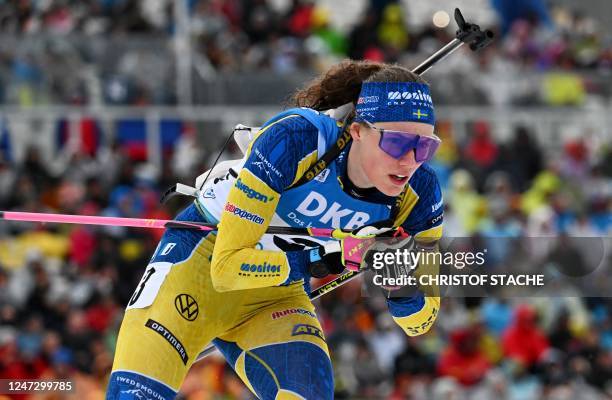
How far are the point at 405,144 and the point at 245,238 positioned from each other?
29.7 inches

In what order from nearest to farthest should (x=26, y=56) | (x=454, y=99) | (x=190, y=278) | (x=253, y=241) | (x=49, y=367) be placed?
1. (x=253, y=241)
2. (x=190, y=278)
3. (x=49, y=367)
4. (x=26, y=56)
5. (x=454, y=99)

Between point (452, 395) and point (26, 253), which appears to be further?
point (26, 253)

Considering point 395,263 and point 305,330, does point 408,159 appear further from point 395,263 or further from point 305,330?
point 305,330

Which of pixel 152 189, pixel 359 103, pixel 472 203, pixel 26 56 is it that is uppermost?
pixel 26 56

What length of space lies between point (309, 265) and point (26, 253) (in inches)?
264

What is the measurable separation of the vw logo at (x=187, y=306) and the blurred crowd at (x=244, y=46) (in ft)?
25.6

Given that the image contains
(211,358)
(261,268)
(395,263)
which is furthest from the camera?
(211,358)

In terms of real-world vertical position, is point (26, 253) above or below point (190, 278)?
above

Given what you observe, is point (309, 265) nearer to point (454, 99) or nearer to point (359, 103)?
point (359, 103)

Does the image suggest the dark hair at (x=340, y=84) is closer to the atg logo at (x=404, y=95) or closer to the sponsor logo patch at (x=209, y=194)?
the atg logo at (x=404, y=95)

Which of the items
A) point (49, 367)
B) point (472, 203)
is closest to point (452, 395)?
point (472, 203)

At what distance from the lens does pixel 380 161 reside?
485 centimetres

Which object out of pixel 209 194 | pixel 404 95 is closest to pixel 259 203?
pixel 209 194

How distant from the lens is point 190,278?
17.1ft
